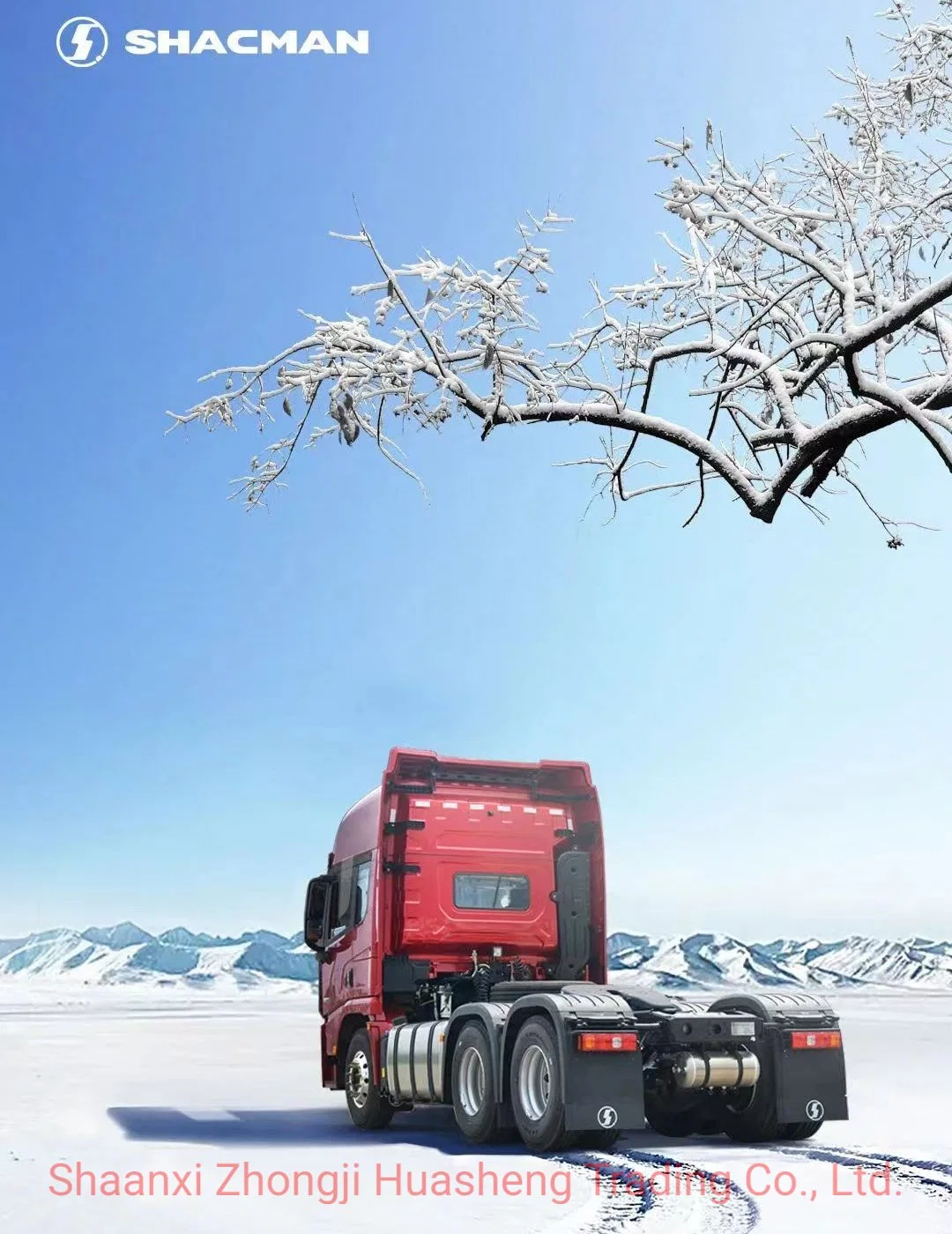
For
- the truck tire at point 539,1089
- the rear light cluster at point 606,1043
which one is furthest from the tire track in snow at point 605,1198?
the rear light cluster at point 606,1043

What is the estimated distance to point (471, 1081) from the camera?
13.5 meters

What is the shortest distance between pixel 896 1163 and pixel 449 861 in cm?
548

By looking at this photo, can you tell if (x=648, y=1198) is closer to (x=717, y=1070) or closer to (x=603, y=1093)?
(x=603, y=1093)

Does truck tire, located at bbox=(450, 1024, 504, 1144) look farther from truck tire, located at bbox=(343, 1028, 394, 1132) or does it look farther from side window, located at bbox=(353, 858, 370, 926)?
side window, located at bbox=(353, 858, 370, 926)

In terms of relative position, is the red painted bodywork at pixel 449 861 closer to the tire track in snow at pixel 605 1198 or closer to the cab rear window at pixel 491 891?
the cab rear window at pixel 491 891

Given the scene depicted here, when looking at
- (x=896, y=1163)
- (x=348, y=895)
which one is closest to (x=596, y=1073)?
(x=896, y=1163)

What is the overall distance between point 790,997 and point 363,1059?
179 inches

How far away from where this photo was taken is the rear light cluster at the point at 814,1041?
13.4 metres

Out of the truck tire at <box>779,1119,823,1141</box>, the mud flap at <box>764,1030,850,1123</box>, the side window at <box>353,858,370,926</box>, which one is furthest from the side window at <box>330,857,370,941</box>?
the truck tire at <box>779,1119,823,1141</box>

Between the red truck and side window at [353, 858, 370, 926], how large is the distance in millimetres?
27

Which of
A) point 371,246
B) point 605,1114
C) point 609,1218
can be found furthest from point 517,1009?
point 371,246

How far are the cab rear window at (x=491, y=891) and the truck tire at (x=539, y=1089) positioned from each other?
260cm

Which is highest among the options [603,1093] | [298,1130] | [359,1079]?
[603,1093]

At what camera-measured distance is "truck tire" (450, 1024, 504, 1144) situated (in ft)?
42.7
